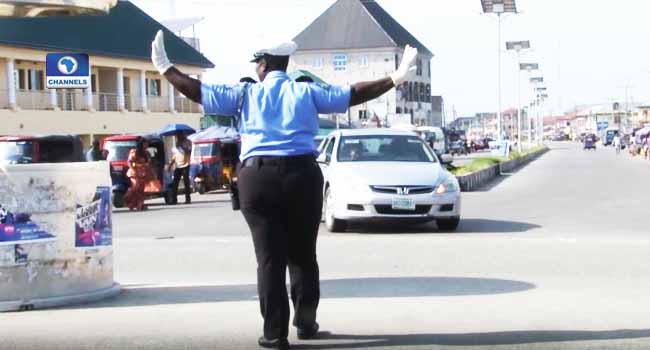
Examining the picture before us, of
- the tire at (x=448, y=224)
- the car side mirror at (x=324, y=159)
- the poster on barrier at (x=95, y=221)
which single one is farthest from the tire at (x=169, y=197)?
the poster on barrier at (x=95, y=221)

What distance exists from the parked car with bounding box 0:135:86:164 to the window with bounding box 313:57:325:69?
9447 cm

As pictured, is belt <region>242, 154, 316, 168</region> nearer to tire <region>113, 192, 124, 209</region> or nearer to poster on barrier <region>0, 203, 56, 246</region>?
poster on barrier <region>0, 203, 56, 246</region>

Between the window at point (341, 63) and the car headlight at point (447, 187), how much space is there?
100168mm

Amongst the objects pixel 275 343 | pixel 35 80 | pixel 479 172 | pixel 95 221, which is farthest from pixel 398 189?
pixel 35 80

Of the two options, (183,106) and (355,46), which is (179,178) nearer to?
(183,106)

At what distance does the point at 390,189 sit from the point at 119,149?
14463 millimetres

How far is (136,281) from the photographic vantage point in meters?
10.4

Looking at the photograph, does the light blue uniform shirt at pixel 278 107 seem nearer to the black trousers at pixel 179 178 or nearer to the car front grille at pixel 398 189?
the car front grille at pixel 398 189

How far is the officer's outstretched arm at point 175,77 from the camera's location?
22.2 ft

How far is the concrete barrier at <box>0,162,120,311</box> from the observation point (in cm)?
819

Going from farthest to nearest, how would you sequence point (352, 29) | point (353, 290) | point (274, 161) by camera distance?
1. point (352, 29)
2. point (353, 290)
3. point (274, 161)

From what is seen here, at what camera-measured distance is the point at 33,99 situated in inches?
1877

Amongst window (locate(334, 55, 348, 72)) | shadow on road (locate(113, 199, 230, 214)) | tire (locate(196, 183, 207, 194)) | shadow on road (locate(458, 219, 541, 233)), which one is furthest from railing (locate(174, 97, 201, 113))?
window (locate(334, 55, 348, 72))

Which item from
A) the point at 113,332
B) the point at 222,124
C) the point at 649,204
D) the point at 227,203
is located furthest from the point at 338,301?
the point at 222,124
